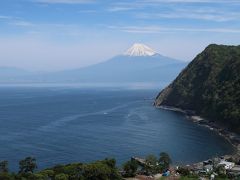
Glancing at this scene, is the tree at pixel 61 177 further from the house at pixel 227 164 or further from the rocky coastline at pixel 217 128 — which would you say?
the rocky coastline at pixel 217 128

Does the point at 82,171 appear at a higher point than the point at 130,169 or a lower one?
higher

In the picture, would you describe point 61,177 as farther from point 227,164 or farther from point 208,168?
point 227,164

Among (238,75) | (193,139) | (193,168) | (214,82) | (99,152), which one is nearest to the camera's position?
(193,168)

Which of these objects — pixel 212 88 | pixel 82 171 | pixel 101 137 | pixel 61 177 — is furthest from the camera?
pixel 212 88

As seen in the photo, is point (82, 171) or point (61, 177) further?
point (82, 171)

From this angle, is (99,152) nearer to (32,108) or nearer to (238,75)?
(238,75)

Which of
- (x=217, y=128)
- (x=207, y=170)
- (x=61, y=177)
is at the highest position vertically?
(x=217, y=128)

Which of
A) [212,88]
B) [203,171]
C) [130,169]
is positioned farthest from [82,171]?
[212,88]

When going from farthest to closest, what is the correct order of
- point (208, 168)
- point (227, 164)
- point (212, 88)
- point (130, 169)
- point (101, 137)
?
point (212, 88), point (101, 137), point (227, 164), point (208, 168), point (130, 169)

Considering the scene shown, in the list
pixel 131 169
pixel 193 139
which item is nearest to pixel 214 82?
pixel 193 139
